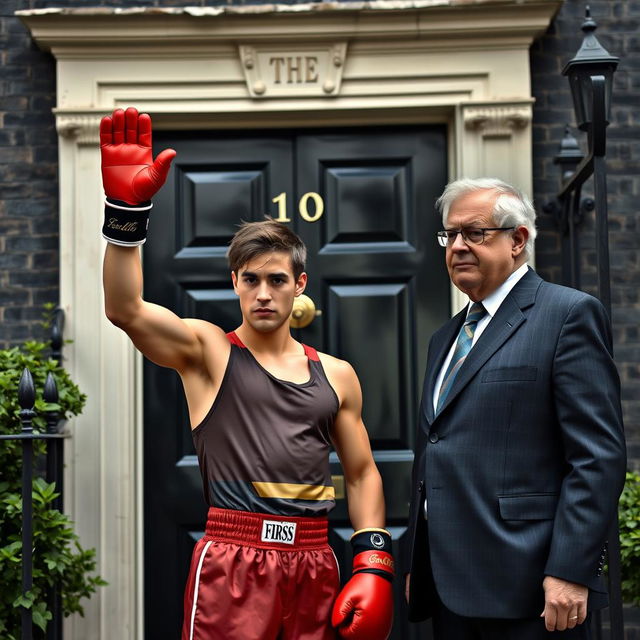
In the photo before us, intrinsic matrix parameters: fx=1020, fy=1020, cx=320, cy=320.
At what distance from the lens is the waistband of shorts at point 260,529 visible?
3.26 meters

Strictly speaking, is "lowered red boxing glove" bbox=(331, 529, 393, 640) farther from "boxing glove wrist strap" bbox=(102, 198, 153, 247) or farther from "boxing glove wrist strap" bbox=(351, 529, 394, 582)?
"boxing glove wrist strap" bbox=(102, 198, 153, 247)

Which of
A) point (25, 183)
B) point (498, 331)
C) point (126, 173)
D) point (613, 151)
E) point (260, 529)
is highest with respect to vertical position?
point (613, 151)

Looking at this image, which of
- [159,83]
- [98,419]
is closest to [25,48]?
[159,83]

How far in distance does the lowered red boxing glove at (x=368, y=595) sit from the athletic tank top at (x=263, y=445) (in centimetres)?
21

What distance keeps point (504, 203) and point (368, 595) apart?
1.33 meters

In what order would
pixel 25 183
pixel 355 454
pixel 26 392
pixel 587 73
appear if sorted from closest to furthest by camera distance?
pixel 355 454 → pixel 26 392 → pixel 587 73 → pixel 25 183

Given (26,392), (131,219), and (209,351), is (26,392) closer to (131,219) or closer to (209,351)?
(209,351)

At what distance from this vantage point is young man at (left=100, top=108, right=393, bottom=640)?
3.13 m

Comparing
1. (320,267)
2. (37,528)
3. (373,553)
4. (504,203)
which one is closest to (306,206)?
(320,267)

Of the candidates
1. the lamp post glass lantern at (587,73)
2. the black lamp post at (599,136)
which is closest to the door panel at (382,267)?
the black lamp post at (599,136)

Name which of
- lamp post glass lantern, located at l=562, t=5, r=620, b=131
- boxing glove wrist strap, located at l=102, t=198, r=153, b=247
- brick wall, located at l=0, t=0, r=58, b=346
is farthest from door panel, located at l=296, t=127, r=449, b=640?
boxing glove wrist strap, located at l=102, t=198, r=153, b=247

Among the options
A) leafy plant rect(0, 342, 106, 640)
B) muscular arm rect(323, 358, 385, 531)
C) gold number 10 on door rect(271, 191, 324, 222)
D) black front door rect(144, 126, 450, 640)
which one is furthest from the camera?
gold number 10 on door rect(271, 191, 324, 222)

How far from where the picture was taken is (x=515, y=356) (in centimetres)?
315

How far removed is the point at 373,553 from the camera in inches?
134
